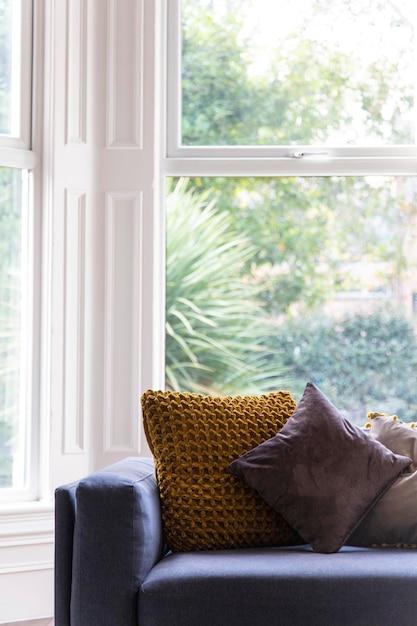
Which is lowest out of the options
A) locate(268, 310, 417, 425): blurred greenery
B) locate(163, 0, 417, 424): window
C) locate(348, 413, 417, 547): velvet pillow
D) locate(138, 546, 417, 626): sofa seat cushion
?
locate(138, 546, 417, 626): sofa seat cushion

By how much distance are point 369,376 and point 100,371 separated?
125cm

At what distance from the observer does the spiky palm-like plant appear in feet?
13.2

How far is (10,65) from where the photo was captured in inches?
146

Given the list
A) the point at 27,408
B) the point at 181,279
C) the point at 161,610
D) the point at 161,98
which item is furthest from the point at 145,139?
the point at 161,610

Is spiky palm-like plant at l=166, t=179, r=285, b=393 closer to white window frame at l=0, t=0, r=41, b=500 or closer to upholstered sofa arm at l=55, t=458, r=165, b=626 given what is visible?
white window frame at l=0, t=0, r=41, b=500

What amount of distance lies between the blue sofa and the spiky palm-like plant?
167cm

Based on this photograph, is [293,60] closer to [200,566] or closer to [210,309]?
[210,309]

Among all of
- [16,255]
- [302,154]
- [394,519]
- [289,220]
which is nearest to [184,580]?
[394,519]

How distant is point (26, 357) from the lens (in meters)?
3.73

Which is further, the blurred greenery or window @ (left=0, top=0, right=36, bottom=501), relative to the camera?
the blurred greenery

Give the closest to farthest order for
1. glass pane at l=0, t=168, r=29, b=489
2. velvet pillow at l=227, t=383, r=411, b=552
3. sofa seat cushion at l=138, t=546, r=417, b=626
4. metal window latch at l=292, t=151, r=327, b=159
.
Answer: sofa seat cushion at l=138, t=546, r=417, b=626
velvet pillow at l=227, t=383, r=411, b=552
glass pane at l=0, t=168, r=29, b=489
metal window latch at l=292, t=151, r=327, b=159

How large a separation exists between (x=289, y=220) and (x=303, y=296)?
362 millimetres


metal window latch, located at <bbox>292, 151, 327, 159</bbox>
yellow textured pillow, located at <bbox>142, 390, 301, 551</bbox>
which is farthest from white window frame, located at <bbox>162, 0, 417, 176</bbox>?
yellow textured pillow, located at <bbox>142, 390, 301, 551</bbox>

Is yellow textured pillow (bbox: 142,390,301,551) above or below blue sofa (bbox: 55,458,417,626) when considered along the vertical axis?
above
